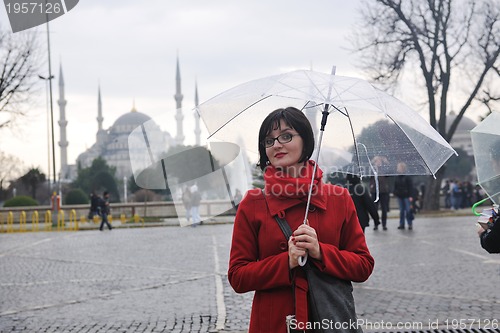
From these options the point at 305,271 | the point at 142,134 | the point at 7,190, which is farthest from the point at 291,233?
the point at 7,190

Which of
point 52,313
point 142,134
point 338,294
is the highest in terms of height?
point 142,134

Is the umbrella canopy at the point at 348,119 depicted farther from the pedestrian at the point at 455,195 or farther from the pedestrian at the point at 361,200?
the pedestrian at the point at 455,195

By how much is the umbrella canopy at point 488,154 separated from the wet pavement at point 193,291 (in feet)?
8.11

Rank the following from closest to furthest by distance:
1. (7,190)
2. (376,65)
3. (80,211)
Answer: (376,65), (80,211), (7,190)

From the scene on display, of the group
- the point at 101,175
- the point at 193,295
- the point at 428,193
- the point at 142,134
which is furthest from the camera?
the point at 101,175

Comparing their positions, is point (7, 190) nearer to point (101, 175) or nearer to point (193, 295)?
point (101, 175)

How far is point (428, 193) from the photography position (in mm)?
28516

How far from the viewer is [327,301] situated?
8.49 feet

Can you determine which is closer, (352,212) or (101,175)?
(352,212)

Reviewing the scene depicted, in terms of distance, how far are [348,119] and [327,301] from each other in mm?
1400

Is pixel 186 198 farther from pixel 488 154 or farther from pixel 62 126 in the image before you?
pixel 62 126

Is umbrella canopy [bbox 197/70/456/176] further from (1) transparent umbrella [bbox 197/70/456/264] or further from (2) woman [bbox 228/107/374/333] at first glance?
(2) woman [bbox 228/107/374/333]

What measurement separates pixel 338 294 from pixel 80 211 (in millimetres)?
33300

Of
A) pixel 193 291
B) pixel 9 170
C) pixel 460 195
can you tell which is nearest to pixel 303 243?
pixel 193 291
